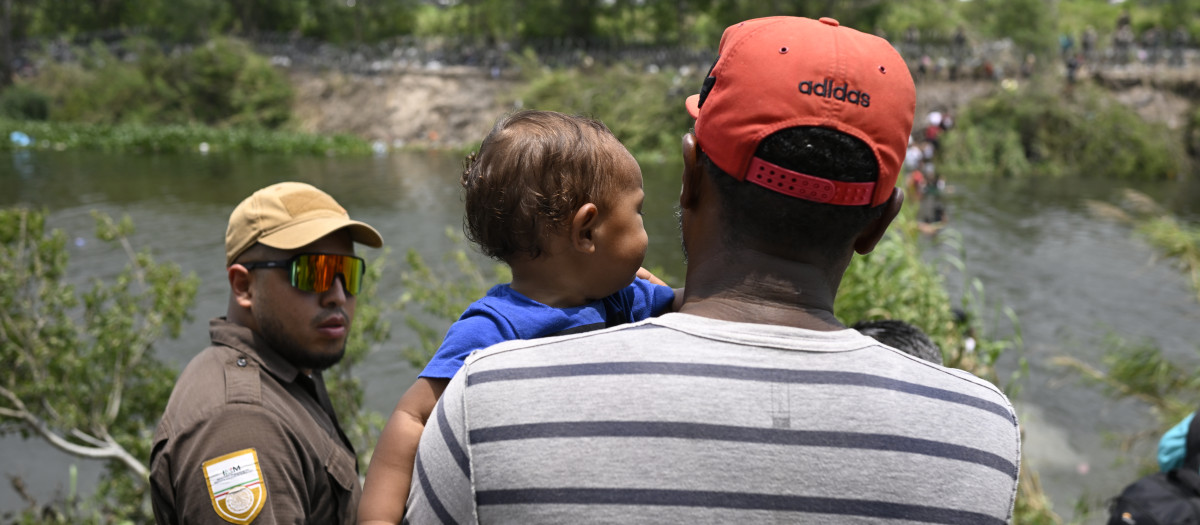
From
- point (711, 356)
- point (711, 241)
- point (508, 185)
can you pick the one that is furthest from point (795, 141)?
Result: point (508, 185)

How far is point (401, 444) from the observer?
1.61m

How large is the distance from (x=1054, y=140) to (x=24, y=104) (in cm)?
3645

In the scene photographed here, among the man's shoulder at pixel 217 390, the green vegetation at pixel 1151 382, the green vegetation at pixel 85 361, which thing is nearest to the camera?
the man's shoulder at pixel 217 390

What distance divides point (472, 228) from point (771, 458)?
2.77ft

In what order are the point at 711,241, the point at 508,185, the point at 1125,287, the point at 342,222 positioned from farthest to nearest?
1. the point at 1125,287
2. the point at 342,222
3. the point at 508,185
4. the point at 711,241

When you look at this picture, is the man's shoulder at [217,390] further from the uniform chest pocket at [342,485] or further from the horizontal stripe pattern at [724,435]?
the horizontal stripe pattern at [724,435]

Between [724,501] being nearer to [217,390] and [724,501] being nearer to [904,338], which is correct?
[904,338]

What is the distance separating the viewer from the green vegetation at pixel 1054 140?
26766 mm

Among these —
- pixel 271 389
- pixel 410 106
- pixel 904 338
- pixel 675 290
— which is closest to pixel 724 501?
pixel 675 290

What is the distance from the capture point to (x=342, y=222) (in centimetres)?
289

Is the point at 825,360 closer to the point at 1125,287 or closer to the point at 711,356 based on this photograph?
the point at 711,356

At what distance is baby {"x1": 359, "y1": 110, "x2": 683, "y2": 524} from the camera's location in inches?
64.4

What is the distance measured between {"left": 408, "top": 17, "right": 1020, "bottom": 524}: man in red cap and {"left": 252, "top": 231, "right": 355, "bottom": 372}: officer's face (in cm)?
146

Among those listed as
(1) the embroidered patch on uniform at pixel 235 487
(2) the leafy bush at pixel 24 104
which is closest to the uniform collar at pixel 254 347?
(1) the embroidered patch on uniform at pixel 235 487
